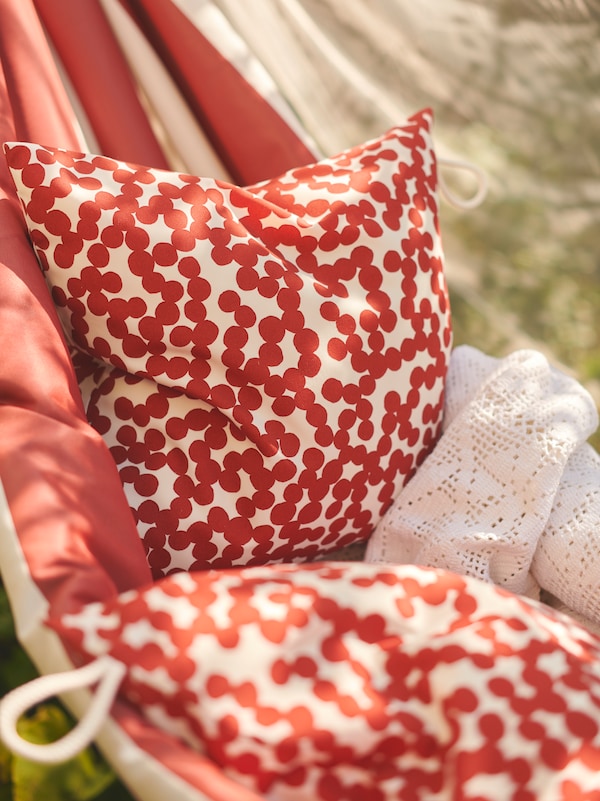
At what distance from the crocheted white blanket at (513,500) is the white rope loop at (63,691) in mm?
440

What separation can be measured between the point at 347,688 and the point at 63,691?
0.21 metres

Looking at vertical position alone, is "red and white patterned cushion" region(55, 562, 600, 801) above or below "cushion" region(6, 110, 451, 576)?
below

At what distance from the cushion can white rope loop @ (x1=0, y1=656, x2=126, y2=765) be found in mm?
247

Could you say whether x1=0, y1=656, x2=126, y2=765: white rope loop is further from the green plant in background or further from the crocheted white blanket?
the crocheted white blanket

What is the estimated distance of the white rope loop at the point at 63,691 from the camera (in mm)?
551

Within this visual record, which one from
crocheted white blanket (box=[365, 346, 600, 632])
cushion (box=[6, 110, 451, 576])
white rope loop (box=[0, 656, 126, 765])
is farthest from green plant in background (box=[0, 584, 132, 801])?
crocheted white blanket (box=[365, 346, 600, 632])

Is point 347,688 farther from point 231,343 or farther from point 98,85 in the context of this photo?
point 98,85

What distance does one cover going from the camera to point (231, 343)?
830 mm

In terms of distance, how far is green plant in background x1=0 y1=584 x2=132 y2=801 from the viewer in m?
0.59

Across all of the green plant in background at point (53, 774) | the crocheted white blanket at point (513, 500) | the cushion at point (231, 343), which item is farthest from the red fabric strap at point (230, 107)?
the green plant in background at point (53, 774)

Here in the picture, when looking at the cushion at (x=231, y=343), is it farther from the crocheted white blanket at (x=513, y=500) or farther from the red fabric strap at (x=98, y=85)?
the red fabric strap at (x=98, y=85)

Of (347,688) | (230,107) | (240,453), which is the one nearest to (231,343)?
(240,453)

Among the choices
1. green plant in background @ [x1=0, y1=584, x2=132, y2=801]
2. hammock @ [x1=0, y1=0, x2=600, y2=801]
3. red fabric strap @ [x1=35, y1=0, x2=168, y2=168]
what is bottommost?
green plant in background @ [x1=0, y1=584, x2=132, y2=801]

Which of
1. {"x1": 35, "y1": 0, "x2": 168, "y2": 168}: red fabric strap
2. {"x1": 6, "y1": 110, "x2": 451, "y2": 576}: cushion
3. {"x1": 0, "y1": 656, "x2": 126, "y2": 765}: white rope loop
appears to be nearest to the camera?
{"x1": 0, "y1": 656, "x2": 126, "y2": 765}: white rope loop
